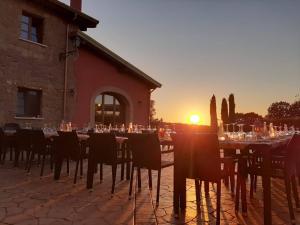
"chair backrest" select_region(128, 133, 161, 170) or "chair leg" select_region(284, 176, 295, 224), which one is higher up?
"chair backrest" select_region(128, 133, 161, 170)

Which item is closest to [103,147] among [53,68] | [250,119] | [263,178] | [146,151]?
[146,151]

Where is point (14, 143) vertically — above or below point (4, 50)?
below

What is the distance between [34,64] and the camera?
10.1 m

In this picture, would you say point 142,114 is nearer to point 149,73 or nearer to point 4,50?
point 149,73

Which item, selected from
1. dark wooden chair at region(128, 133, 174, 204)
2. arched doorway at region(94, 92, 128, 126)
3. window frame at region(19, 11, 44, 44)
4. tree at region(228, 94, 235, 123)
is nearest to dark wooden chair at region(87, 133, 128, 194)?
dark wooden chair at region(128, 133, 174, 204)

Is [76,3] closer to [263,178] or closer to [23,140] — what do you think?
[23,140]

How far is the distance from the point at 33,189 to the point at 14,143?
291cm

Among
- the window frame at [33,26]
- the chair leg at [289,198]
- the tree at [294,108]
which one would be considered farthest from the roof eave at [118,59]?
the tree at [294,108]

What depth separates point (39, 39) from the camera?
1061 centimetres

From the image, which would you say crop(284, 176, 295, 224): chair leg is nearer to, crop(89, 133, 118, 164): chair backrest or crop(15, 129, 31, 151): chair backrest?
crop(89, 133, 118, 164): chair backrest

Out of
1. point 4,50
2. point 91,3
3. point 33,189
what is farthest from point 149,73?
point 33,189

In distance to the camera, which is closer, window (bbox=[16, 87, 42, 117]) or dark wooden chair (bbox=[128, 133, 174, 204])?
dark wooden chair (bbox=[128, 133, 174, 204])

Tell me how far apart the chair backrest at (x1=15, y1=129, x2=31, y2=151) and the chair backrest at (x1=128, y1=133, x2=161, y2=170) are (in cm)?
301

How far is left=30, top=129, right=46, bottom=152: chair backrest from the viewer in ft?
20.1
